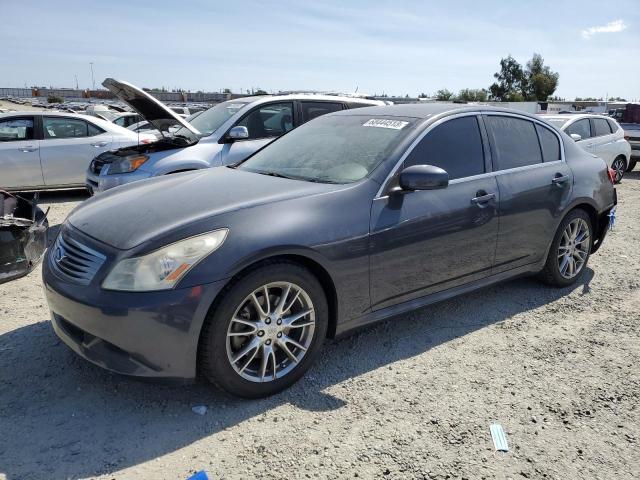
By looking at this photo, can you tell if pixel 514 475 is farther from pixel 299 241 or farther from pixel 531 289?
pixel 531 289

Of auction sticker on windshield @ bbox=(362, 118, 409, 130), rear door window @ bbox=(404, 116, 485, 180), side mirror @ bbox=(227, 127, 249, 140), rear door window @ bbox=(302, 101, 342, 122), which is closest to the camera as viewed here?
rear door window @ bbox=(404, 116, 485, 180)

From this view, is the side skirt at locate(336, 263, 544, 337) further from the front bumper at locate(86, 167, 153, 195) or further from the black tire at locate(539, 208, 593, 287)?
the front bumper at locate(86, 167, 153, 195)

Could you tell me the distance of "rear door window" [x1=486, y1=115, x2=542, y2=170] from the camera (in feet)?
14.0

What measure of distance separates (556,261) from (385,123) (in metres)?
2.07

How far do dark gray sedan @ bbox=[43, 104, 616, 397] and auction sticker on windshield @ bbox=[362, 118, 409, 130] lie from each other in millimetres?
15

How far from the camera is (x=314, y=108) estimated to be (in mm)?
7734

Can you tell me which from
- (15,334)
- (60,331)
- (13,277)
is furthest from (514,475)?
(13,277)

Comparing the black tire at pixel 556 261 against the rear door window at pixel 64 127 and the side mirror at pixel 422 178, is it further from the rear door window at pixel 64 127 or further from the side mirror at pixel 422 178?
the rear door window at pixel 64 127

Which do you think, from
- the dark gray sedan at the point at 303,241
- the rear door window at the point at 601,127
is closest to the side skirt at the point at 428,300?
the dark gray sedan at the point at 303,241

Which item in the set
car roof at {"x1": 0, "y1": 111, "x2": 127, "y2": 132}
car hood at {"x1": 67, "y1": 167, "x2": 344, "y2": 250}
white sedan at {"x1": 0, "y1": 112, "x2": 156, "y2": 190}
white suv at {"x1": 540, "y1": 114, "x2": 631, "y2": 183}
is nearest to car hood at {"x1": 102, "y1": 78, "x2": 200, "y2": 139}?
white sedan at {"x1": 0, "y1": 112, "x2": 156, "y2": 190}

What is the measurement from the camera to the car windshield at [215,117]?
7.30 metres

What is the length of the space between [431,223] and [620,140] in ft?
34.9

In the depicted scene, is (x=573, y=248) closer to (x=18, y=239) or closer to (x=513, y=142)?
(x=513, y=142)

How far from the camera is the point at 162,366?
9.06 feet
